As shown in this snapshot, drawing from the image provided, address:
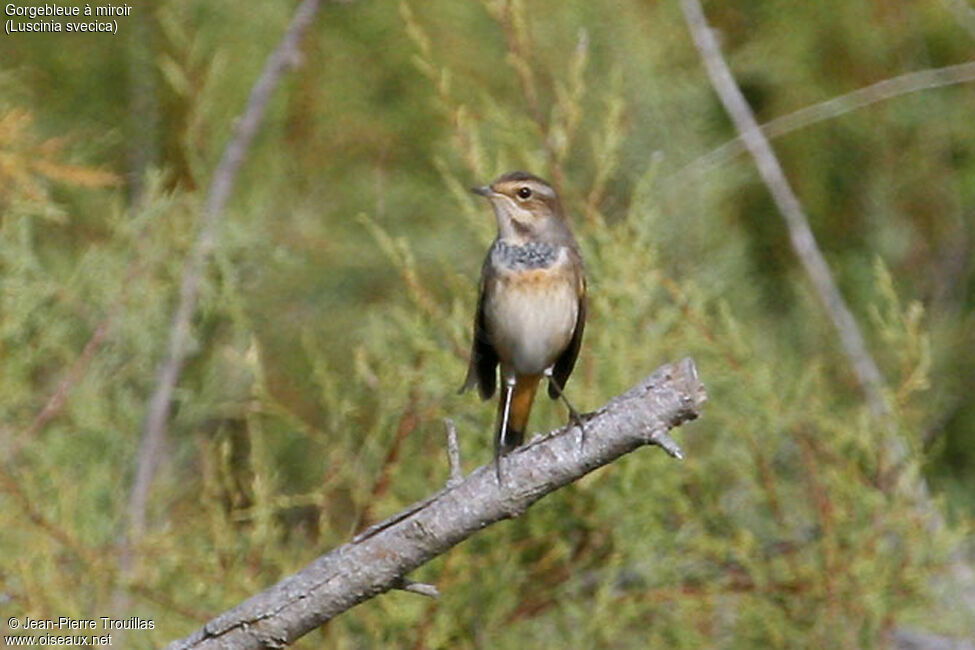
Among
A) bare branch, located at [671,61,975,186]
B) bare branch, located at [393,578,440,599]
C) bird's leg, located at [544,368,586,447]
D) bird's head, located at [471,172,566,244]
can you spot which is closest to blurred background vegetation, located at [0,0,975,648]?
bare branch, located at [671,61,975,186]

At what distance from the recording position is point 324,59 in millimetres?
8234

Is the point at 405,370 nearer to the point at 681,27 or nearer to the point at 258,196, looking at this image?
the point at 258,196

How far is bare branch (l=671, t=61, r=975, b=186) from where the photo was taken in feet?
21.7

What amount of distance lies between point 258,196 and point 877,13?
2.87 m

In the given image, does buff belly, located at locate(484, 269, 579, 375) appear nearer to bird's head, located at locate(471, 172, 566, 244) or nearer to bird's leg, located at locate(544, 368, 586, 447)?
bird's leg, located at locate(544, 368, 586, 447)

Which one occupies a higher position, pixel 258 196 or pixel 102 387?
pixel 258 196

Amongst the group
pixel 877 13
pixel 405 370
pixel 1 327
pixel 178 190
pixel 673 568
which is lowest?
pixel 673 568

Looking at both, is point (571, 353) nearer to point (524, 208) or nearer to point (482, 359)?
point (482, 359)

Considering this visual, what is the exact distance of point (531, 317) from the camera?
4641mm

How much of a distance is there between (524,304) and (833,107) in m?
3.23

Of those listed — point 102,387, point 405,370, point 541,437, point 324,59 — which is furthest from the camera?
point 324,59

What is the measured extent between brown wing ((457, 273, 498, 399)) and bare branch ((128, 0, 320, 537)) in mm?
888

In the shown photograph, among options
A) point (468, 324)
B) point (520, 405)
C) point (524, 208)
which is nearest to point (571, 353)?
point (520, 405)

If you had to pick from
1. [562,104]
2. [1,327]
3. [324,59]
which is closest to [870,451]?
[562,104]
